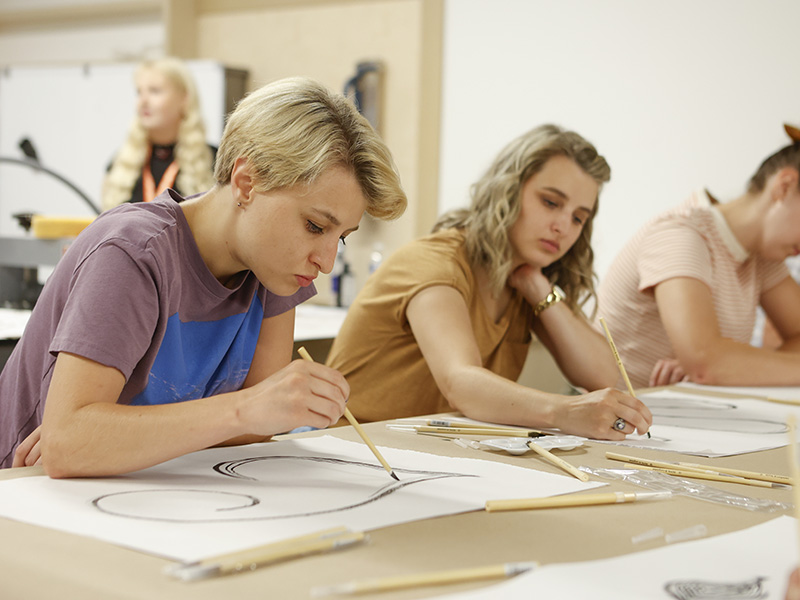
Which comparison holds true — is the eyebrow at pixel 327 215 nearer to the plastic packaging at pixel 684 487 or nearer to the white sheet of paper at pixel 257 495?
the white sheet of paper at pixel 257 495

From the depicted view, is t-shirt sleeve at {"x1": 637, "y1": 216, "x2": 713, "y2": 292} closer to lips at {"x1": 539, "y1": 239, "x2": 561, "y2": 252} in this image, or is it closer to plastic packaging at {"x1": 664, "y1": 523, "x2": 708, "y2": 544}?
lips at {"x1": 539, "y1": 239, "x2": 561, "y2": 252}

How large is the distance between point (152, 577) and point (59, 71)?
4992 mm

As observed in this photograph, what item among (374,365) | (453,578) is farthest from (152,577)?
(374,365)

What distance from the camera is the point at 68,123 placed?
5.12m

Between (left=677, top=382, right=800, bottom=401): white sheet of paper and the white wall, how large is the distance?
161 cm

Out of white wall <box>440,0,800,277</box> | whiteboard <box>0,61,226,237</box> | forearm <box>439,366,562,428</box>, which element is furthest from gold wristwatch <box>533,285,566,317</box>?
whiteboard <box>0,61,226,237</box>

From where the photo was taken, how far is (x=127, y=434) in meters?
1.02

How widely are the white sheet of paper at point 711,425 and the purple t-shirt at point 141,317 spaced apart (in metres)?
0.63

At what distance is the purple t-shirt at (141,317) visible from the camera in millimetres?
1076

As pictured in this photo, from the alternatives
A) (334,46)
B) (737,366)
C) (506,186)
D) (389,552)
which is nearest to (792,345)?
(737,366)

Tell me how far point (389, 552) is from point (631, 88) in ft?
11.4

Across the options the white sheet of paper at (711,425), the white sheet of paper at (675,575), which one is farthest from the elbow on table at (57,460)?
the white sheet of paper at (711,425)

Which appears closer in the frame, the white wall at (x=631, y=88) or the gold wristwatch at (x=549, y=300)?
the gold wristwatch at (x=549, y=300)

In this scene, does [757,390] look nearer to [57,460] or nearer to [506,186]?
[506,186]
